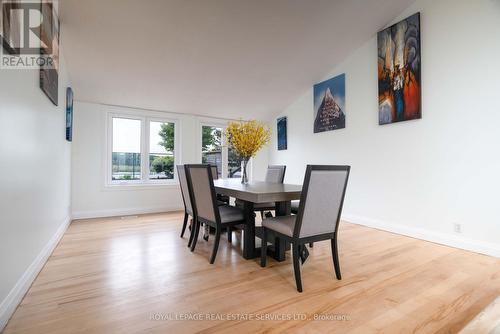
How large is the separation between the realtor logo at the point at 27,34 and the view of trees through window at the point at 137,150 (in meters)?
2.35

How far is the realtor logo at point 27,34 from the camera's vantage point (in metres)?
1.38

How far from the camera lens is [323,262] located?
241cm

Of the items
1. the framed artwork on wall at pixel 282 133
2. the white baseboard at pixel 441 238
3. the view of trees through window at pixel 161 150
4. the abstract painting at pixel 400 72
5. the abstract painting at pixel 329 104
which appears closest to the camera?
the white baseboard at pixel 441 238

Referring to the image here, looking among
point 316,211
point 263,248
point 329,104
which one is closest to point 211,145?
point 329,104

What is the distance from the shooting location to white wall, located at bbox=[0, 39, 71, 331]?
1417 millimetres

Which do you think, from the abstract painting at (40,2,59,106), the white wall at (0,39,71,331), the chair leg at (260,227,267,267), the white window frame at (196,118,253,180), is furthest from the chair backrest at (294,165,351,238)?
the white window frame at (196,118,253,180)

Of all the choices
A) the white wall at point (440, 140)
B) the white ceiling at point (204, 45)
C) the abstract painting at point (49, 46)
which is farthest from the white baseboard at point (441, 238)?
the abstract painting at point (49, 46)

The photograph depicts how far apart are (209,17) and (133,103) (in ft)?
7.75

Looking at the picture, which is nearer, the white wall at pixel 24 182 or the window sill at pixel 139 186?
the white wall at pixel 24 182

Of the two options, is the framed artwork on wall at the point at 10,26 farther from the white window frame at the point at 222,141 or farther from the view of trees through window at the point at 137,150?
the white window frame at the point at 222,141

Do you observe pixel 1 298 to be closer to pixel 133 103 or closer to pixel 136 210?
pixel 136 210

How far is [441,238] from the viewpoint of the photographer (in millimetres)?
3057

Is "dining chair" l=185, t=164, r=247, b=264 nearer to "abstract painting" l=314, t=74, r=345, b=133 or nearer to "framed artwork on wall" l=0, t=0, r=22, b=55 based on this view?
"framed artwork on wall" l=0, t=0, r=22, b=55

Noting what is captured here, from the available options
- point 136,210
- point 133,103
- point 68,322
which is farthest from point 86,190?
point 68,322
